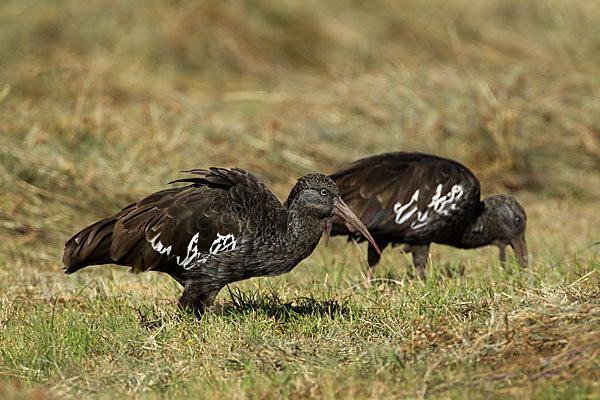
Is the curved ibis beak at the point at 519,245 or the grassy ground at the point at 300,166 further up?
the grassy ground at the point at 300,166

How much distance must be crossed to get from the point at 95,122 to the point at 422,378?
20.8ft

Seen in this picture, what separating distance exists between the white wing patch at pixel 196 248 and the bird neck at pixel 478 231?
2.80 meters

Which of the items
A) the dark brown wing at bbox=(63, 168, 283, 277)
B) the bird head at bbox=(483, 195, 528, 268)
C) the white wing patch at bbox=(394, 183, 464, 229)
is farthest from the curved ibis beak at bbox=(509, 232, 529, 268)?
the dark brown wing at bbox=(63, 168, 283, 277)

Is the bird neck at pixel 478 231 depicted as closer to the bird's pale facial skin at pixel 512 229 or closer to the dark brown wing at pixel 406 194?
the bird's pale facial skin at pixel 512 229

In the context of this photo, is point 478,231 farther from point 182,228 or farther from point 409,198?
point 182,228

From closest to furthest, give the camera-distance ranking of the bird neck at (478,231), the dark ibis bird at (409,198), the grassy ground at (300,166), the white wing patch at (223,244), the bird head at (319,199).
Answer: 1. the grassy ground at (300,166)
2. the white wing patch at (223,244)
3. the bird head at (319,199)
4. the dark ibis bird at (409,198)
5. the bird neck at (478,231)

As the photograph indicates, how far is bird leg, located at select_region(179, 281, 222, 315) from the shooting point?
16.2ft

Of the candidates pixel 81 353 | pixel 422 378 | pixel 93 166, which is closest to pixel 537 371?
pixel 422 378

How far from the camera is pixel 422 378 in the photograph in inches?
145

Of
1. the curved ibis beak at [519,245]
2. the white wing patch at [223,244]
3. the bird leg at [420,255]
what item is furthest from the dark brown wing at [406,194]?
the white wing patch at [223,244]

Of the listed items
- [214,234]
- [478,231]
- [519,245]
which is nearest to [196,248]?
[214,234]

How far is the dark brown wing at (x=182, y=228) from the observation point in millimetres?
4848

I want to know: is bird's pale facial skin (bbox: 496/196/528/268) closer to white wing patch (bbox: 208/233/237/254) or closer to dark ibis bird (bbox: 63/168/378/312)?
dark ibis bird (bbox: 63/168/378/312)

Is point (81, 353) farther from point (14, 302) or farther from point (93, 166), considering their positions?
point (93, 166)
